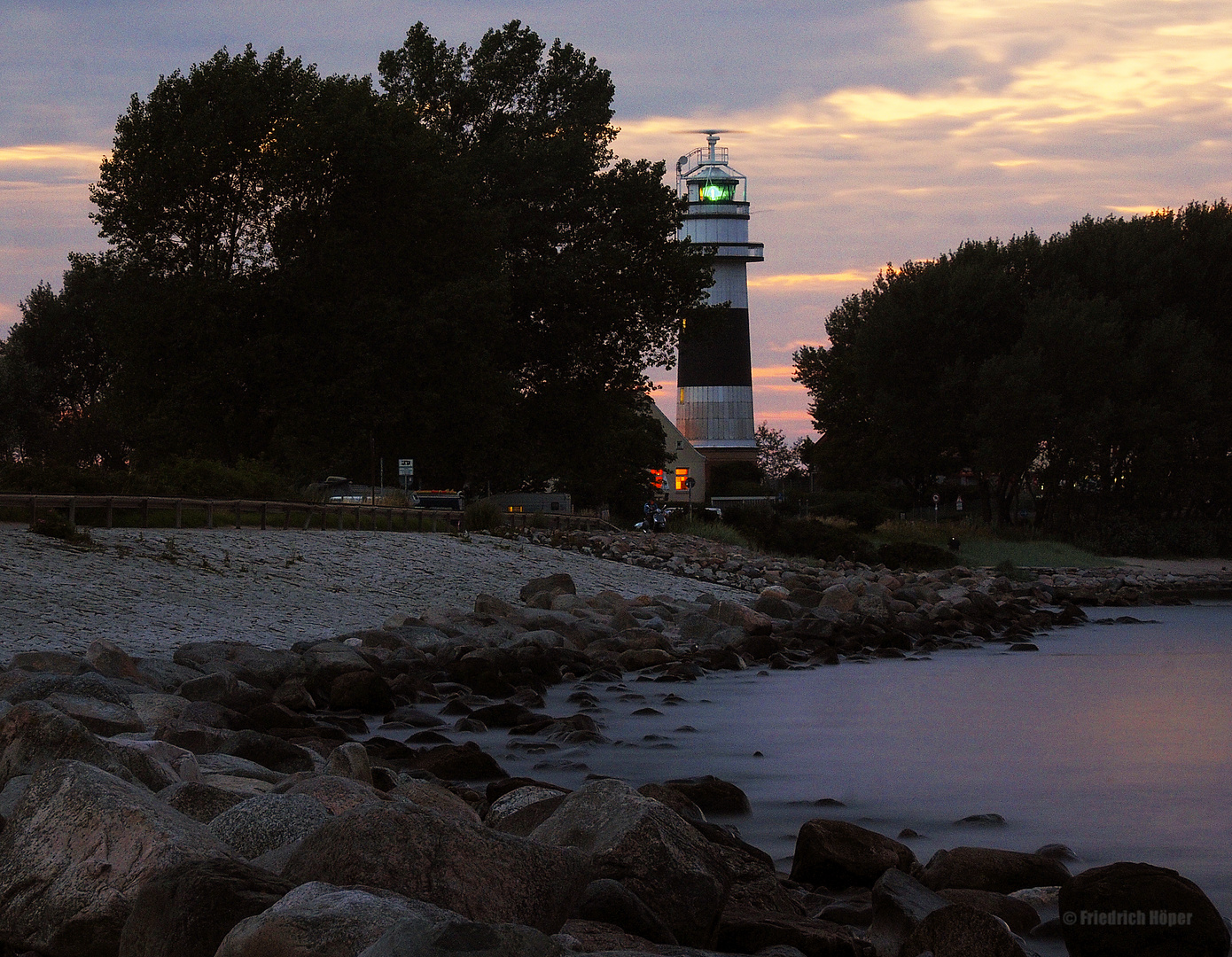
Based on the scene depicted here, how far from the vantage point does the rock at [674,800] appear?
25.5 feet

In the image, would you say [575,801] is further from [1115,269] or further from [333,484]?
[1115,269]

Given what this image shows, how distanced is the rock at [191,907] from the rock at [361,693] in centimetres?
789

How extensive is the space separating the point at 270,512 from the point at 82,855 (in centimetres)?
1973

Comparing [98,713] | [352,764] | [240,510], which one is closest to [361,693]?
[98,713]

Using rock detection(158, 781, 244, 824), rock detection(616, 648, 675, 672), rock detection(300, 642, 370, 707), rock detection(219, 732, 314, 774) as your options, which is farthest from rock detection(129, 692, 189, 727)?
rock detection(616, 648, 675, 672)

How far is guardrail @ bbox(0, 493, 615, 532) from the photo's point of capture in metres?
18.5

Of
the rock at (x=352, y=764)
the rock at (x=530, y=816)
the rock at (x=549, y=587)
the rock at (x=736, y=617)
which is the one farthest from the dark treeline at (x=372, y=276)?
the rock at (x=530, y=816)

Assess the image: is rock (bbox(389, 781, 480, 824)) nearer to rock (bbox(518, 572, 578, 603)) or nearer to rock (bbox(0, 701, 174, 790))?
rock (bbox(0, 701, 174, 790))

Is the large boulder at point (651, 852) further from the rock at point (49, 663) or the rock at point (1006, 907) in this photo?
the rock at point (49, 663)

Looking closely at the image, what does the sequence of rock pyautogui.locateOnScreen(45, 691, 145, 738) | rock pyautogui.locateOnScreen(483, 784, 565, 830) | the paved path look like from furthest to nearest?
the paved path
rock pyautogui.locateOnScreen(45, 691, 145, 738)
rock pyautogui.locateOnScreen(483, 784, 565, 830)

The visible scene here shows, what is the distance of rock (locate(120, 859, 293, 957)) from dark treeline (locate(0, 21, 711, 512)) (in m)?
25.9

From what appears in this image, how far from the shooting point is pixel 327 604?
18.3 m

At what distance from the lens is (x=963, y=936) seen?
5012 mm

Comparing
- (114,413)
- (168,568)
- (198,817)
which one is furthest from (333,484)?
(198,817)
